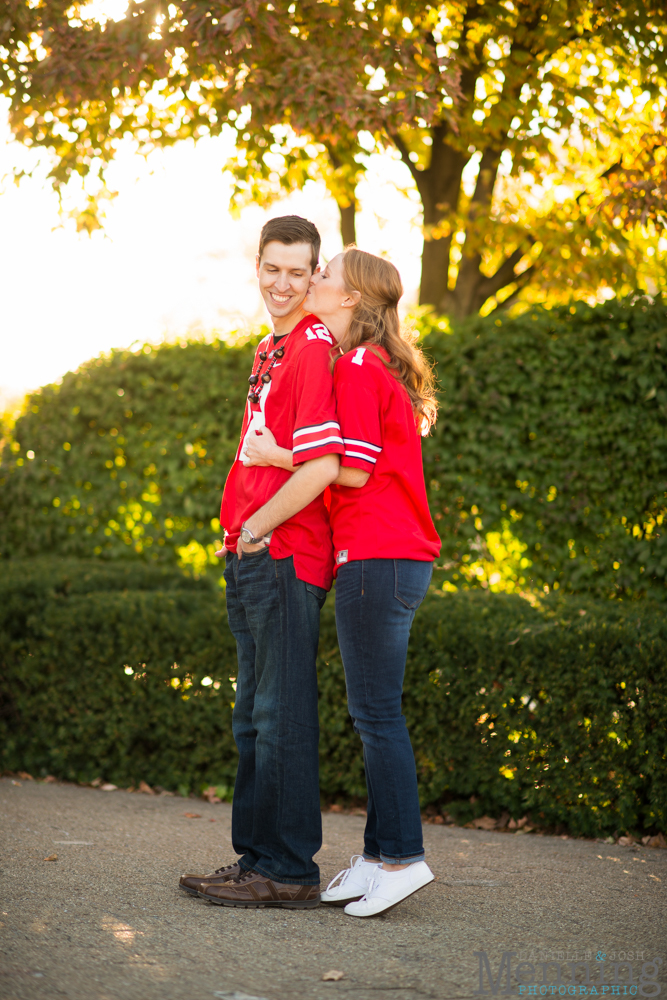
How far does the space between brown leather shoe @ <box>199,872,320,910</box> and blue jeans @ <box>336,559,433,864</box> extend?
32cm

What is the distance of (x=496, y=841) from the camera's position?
4.22m

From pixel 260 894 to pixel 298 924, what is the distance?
0.60 ft

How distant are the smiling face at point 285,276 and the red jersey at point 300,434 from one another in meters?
0.09

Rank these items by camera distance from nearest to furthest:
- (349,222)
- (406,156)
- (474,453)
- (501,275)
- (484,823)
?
1. (484,823)
2. (474,453)
3. (406,156)
4. (501,275)
5. (349,222)

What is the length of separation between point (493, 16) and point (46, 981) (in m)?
6.13

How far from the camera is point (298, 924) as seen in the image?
2.88 metres

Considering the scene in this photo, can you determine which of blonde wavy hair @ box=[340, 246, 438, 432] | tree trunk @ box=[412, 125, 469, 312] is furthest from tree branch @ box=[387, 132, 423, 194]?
blonde wavy hair @ box=[340, 246, 438, 432]

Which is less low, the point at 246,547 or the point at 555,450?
the point at 555,450

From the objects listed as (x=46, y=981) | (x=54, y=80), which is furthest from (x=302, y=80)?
(x=46, y=981)

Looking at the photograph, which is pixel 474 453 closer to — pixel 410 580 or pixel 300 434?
pixel 410 580

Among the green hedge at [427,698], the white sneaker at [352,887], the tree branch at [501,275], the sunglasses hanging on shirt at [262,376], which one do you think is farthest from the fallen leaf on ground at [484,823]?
the tree branch at [501,275]

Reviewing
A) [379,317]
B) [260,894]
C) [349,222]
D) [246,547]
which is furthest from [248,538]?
[349,222]

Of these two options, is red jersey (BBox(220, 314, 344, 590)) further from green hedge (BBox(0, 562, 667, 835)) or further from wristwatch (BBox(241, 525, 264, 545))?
green hedge (BBox(0, 562, 667, 835))

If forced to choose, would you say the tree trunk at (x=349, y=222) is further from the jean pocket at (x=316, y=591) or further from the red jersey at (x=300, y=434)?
the jean pocket at (x=316, y=591)
